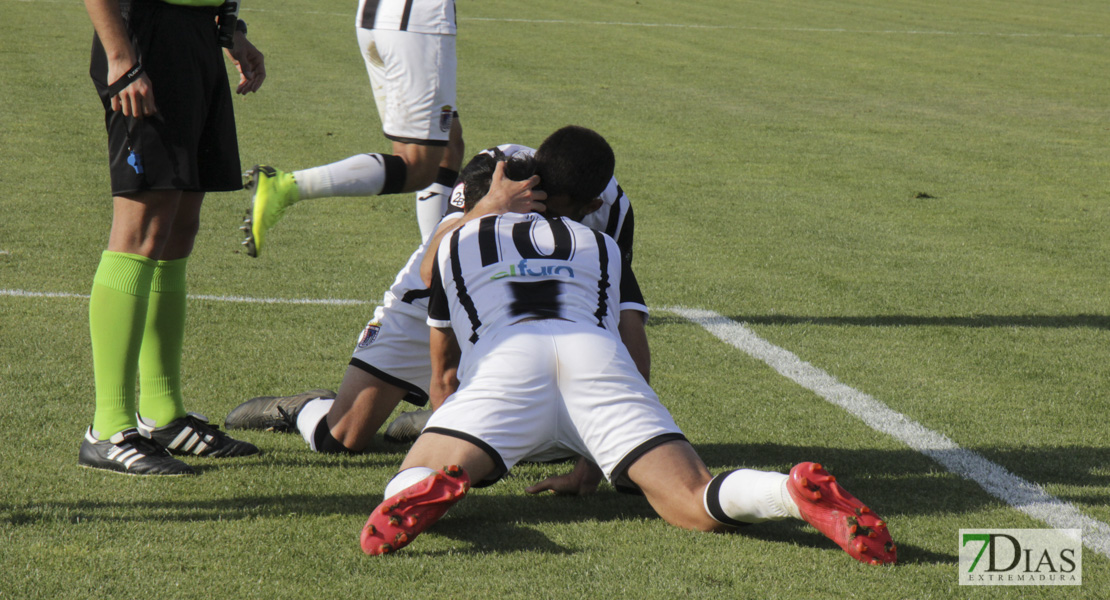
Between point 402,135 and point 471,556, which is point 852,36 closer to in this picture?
point 402,135

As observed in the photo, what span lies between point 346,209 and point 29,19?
512 inches

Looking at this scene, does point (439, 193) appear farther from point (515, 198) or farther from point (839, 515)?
point (839, 515)

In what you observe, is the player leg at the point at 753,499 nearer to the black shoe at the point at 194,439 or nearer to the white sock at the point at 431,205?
the black shoe at the point at 194,439

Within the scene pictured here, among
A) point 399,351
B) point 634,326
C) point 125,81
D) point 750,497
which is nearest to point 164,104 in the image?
point 125,81

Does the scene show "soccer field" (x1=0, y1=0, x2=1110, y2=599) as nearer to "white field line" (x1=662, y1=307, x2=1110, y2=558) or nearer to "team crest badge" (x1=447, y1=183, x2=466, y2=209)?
"white field line" (x1=662, y1=307, x2=1110, y2=558)

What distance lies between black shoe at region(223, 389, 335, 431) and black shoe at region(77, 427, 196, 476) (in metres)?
0.50

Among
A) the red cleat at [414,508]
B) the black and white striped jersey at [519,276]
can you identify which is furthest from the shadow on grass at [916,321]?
the red cleat at [414,508]

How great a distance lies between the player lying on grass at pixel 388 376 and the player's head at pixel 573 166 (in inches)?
10.5

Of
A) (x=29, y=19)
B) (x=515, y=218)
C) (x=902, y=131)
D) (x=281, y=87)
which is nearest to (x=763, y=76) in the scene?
(x=902, y=131)

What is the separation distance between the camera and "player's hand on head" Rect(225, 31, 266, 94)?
161 inches

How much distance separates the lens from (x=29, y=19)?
61.0 ft

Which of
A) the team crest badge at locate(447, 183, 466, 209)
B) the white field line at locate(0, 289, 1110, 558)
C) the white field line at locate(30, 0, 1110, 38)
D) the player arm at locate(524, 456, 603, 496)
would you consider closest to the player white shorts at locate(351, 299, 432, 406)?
the team crest badge at locate(447, 183, 466, 209)

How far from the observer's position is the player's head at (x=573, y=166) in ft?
11.9

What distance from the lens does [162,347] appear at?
3852 mm
